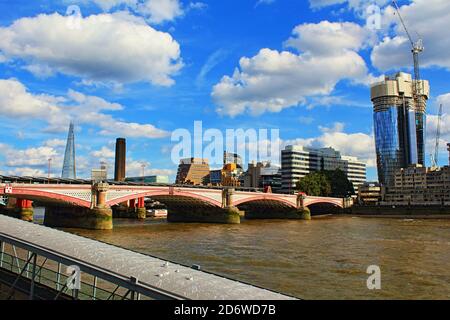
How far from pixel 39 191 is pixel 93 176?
19.0 m

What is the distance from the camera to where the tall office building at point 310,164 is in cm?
16030

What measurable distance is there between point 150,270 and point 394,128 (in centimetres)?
17047

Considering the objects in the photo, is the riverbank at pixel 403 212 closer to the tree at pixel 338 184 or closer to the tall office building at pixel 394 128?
the tree at pixel 338 184

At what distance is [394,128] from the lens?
546 ft

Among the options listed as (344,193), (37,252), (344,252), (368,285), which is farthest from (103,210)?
(344,193)

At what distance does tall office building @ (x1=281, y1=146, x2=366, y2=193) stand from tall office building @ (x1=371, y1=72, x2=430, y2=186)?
46.5 feet

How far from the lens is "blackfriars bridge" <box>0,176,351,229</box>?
45469mm

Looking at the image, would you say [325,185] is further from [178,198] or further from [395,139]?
[178,198]

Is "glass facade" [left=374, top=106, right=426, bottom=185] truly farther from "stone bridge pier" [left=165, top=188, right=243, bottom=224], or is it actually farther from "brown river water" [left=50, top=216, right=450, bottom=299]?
"brown river water" [left=50, top=216, right=450, bottom=299]

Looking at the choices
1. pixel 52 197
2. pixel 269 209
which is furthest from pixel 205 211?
pixel 52 197

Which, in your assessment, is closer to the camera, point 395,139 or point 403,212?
point 403,212
